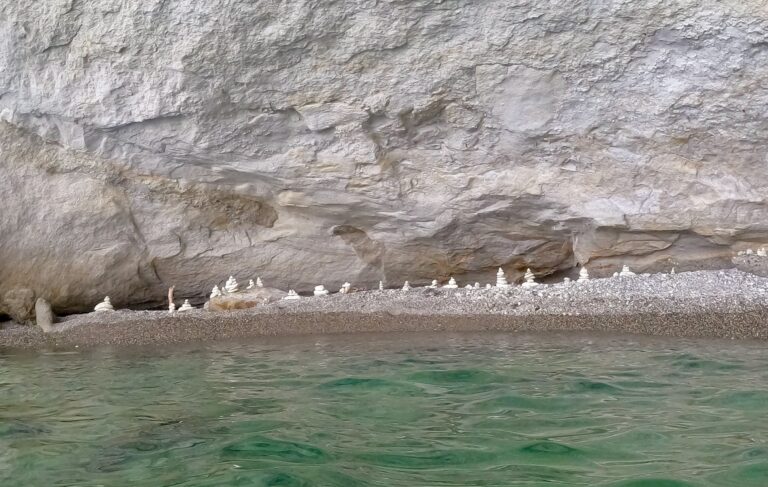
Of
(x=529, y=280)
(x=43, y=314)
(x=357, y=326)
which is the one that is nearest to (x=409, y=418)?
(x=357, y=326)

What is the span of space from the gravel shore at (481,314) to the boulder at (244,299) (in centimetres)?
37

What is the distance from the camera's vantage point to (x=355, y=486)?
3.73 meters

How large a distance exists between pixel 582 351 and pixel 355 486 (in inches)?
159

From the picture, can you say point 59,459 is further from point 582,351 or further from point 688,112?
point 688,112

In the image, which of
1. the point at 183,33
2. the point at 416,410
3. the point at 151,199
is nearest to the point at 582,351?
the point at 416,410

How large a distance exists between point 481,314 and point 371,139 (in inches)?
109

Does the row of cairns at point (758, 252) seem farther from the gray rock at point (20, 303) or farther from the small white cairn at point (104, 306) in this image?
the gray rock at point (20, 303)

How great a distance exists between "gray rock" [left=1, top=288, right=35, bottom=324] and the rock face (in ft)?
0.58

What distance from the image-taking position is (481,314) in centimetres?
930

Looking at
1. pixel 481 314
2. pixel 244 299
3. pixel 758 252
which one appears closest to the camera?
pixel 481 314

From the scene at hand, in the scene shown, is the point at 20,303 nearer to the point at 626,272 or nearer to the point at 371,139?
the point at 371,139

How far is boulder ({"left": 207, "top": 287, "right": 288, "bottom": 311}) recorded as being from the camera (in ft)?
36.1

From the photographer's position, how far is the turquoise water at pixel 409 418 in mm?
3896

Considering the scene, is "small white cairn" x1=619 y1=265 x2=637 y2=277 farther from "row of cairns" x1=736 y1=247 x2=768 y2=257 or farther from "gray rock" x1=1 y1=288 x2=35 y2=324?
"gray rock" x1=1 y1=288 x2=35 y2=324
